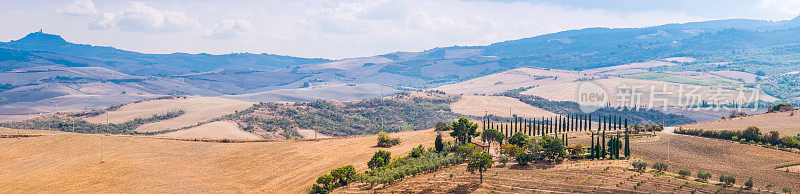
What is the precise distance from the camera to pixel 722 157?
279ft

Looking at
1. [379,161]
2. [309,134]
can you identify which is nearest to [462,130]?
[379,161]

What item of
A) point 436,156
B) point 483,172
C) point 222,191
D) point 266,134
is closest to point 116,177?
point 222,191

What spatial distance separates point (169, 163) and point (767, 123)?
399 feet

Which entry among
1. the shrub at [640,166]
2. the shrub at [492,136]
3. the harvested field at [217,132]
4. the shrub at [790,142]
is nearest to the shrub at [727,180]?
the shrub at [640,166]

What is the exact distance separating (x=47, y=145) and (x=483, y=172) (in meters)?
82.1

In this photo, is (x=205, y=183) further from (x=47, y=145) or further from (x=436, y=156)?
(x=47, y=145)

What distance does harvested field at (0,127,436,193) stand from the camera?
247 ft

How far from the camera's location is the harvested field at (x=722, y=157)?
228 feet

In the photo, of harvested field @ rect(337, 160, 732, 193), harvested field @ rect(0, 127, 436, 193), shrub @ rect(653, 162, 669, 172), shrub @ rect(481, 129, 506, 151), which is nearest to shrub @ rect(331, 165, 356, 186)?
harvested field @ rect(337, 160, 732, 193)

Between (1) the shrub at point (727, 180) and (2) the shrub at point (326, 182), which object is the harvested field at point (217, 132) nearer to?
(2) the shrub at point (326, 182)

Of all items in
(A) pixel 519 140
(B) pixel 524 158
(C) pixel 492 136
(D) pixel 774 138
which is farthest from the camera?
(C) pixel 492 136

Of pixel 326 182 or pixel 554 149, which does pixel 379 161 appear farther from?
pixel 554 149

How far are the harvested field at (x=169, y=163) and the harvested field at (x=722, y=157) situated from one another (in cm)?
4042

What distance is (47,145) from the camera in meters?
101
